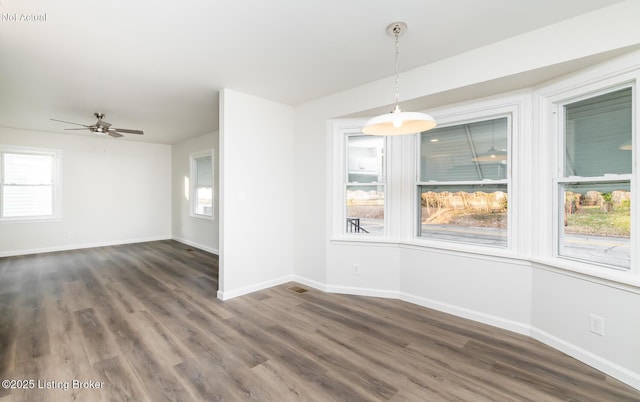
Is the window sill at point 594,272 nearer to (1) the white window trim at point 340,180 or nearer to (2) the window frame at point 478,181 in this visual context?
(2) the window frame at point 478,181

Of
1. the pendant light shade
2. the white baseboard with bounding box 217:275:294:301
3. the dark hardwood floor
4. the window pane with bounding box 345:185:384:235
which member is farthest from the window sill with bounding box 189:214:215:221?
the pendant light shade

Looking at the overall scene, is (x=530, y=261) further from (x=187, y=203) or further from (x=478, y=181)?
(x=187, y=203)

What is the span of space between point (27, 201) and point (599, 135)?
9.08 meters

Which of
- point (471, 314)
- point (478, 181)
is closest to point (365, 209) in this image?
point (478, 181)

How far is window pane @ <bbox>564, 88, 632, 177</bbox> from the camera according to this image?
216 cm

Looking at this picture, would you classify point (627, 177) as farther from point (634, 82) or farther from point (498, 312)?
point (498, 312)

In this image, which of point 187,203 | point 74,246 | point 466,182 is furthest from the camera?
point 187,203

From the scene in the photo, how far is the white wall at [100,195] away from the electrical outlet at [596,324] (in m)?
8.35

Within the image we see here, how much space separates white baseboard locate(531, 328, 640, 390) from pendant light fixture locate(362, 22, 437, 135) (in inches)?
86.2

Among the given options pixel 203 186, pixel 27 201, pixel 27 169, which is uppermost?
pixel 27 169

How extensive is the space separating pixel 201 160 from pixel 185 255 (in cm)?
225

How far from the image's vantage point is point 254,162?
12.5ft

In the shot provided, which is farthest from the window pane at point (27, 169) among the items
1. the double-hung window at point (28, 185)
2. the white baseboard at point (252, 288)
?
the white baseboard at point (252, 288)

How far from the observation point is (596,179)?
7.45 ft
